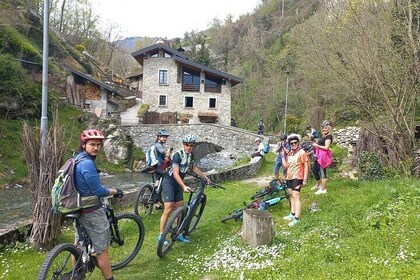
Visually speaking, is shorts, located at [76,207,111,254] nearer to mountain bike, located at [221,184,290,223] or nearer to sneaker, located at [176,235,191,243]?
sneaker, located at [176,235,191,243]

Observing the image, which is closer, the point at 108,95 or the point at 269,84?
the point at 108,95

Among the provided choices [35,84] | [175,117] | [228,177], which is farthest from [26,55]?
[228,177]

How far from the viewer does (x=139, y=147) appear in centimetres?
2762

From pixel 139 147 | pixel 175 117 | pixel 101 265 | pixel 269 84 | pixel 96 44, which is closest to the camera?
pixel 101 265

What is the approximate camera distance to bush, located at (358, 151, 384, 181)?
362 inches

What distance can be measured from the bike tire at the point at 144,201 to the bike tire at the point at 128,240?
2523 millimetres

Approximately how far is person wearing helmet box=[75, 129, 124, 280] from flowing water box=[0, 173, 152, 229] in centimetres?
574

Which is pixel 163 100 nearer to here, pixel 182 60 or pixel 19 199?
pixel 182 60

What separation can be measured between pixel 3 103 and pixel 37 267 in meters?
16.6

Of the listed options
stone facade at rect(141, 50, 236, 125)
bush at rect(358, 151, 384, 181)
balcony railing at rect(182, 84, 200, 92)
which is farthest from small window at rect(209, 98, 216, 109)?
bush at rect(358, 151, 384, 181)

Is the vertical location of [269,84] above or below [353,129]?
above

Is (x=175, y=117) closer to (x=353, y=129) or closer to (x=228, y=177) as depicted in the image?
(x=353, y=129)

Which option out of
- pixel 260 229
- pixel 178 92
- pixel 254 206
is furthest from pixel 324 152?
pixel 178 92

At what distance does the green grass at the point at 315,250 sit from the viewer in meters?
4.37
